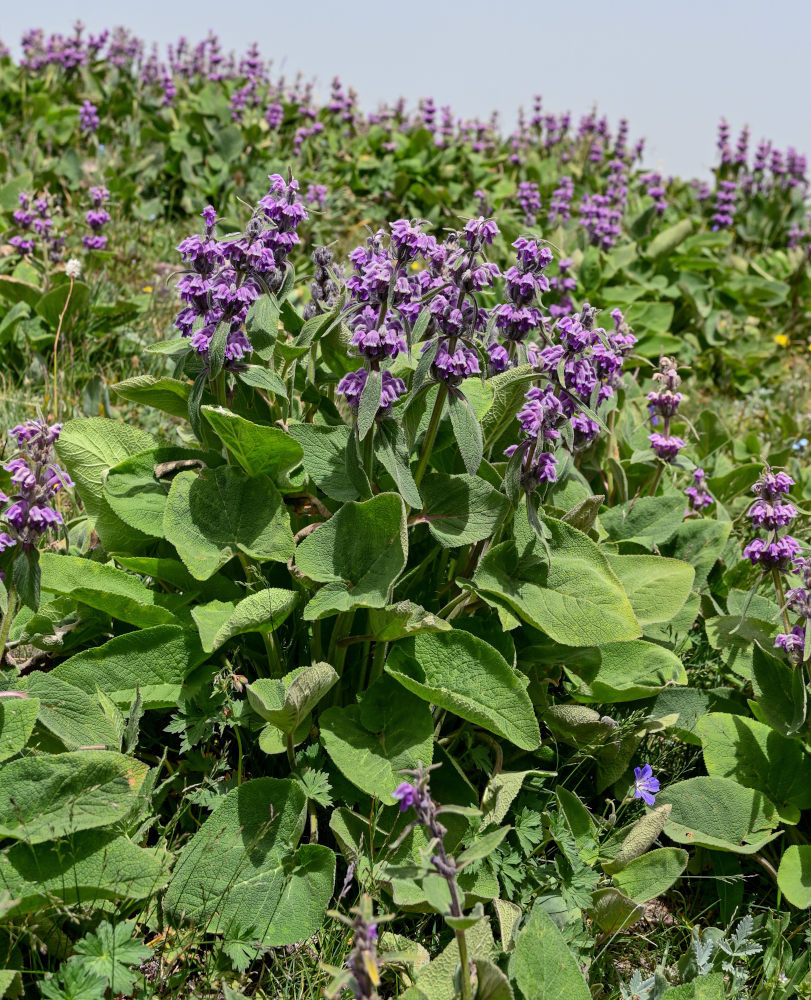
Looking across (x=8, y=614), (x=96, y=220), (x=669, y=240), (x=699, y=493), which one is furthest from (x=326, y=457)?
(x=669, y=240)

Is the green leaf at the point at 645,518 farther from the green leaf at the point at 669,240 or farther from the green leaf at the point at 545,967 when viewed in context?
the green leaf at the point at 669,240

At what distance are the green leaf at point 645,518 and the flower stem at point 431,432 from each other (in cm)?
96

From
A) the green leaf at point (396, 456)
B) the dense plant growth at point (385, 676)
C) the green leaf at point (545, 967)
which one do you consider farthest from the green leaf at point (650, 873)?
the green leaf at point (396, 456)

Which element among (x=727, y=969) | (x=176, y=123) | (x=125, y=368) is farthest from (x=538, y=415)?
(x=176, y=123)

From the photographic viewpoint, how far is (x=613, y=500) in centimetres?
363

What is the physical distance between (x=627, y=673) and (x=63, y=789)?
1556 millimetres

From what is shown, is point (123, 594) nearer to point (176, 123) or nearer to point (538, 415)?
point (538, 415)

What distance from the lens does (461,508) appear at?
253 cm

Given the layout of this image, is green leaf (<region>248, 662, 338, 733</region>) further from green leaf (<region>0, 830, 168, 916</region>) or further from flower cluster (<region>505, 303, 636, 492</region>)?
flower cluster (<region>505, 303, 636, 492</region>)

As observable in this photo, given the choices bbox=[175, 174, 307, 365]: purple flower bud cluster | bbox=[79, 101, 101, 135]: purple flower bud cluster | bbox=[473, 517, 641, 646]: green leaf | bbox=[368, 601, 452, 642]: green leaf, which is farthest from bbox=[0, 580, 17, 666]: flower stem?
bbox=[79, 101, 101, 135]: purple flower bud cluster

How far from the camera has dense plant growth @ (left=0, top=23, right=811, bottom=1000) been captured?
83.3 inches

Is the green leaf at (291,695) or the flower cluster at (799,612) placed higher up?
the flower cluster at (799,612)

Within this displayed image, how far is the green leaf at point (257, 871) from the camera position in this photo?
7.19 ft

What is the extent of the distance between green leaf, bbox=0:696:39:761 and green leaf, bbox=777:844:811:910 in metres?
1.85
